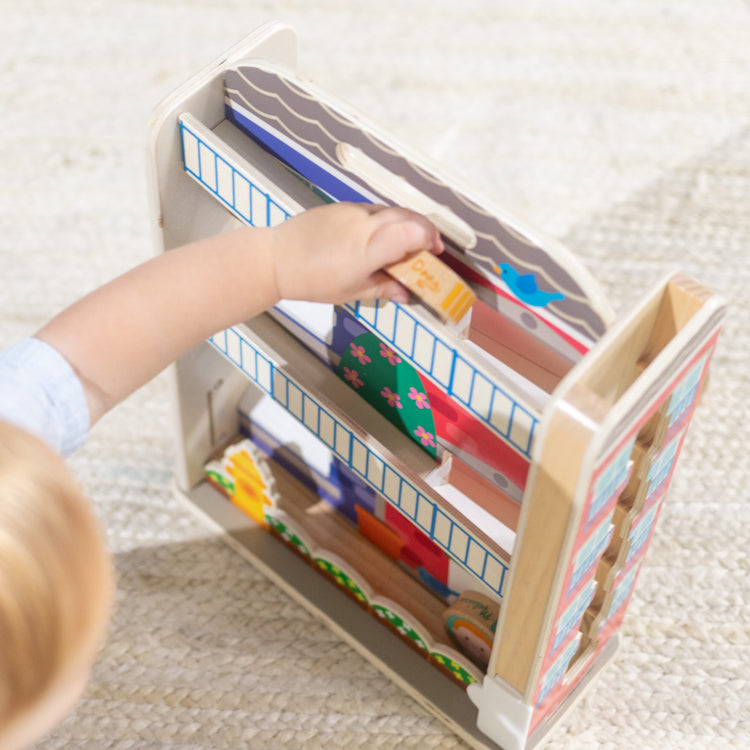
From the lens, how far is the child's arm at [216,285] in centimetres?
60

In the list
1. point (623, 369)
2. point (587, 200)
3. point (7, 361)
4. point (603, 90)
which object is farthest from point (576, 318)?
point (603, 90)

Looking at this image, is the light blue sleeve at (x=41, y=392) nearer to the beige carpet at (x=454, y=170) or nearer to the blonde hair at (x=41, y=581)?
the blonde hair at (x=41, y=581)

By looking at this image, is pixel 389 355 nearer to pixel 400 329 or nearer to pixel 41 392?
pixel 400 329

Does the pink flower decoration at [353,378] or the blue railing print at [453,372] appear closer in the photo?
the blue railing print at [453,372]

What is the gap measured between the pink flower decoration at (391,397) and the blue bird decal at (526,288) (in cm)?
16

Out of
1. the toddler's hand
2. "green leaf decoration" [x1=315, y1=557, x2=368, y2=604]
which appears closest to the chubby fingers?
the toddler's hand

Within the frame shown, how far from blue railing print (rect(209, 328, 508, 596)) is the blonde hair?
10.8 inches

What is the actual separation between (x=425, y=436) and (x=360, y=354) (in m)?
0.07

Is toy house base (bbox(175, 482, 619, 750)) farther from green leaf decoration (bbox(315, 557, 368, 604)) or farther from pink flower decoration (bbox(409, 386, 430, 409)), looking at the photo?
pink flower decoration (bbox(409, 386, 430, 409))

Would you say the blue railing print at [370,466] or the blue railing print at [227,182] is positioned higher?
the blue railing print at [227,182]

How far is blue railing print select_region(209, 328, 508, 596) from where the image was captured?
703 mm

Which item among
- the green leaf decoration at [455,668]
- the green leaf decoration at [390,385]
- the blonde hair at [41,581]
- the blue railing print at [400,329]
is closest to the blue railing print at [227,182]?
the blue railing print at [400,329]

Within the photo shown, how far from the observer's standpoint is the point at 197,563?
37.3 inches

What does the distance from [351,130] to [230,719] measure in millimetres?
483
